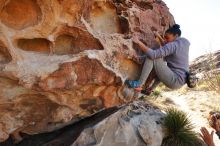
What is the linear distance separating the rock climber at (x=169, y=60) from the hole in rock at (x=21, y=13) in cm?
198

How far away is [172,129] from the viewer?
35.4 feet

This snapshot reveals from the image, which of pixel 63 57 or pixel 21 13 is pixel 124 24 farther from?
pixel 21 13

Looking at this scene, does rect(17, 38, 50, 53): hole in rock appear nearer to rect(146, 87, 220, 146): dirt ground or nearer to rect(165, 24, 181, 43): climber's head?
rect(165, 24, 181, 43): climber's head

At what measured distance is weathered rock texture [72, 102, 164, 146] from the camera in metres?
8.35

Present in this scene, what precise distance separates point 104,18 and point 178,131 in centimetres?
533

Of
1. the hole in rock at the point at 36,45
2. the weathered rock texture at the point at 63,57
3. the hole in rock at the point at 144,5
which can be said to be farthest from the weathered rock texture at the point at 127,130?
the hole in rock at the point at 36,45

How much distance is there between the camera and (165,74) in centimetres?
696

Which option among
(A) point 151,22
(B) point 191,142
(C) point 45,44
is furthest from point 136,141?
(C) point 45,44

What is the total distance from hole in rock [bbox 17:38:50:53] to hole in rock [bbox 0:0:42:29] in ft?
1.07

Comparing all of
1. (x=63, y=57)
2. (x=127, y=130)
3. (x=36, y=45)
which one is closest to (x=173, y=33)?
(x=63, y=57)

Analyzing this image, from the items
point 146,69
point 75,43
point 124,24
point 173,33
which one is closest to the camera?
point 75,43

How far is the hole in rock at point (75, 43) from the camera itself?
20.3ft

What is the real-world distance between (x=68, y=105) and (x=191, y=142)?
5.60 m

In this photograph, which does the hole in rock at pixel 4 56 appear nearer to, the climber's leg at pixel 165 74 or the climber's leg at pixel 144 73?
the climber's leg at pixel 144 73
